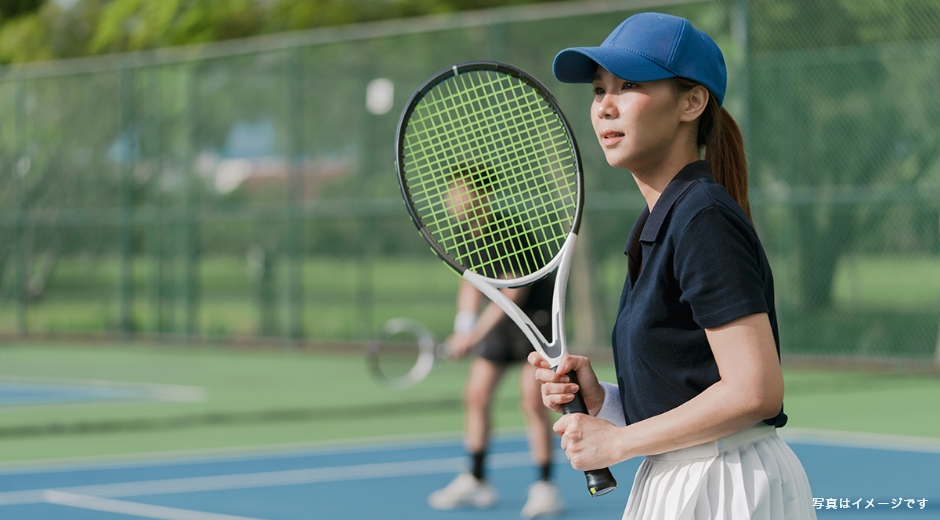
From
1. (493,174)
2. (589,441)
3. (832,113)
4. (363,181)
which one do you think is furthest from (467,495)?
(363,181)

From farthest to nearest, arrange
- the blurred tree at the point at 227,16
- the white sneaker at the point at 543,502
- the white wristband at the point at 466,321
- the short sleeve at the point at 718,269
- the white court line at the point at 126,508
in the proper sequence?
the blurred tree at the point at 227,16
the white wristband at the point at 466,321
the white court line at the point at 126,508
the white sneaker at the point at 543,502
the short sleeve at the point at 718,269

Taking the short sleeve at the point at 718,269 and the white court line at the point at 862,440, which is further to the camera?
the white court line at the point at 862,440

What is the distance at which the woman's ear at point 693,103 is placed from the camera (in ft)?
7.84

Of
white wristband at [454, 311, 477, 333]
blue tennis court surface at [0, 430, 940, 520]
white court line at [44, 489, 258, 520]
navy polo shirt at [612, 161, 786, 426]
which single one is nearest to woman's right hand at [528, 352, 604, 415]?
navy polo shirt at [612, 161, 786, 426]

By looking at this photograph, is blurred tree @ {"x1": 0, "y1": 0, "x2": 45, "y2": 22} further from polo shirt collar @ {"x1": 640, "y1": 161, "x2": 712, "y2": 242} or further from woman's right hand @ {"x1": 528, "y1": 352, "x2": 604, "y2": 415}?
polo shirt collar @ {"x1": 640, "y1": 161, "x2": 712, "y2": 242}

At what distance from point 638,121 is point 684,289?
1.04ft

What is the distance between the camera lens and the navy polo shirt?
218 centimetres

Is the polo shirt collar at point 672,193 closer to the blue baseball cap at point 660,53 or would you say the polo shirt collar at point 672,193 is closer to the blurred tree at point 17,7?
the blue baseball cap at point 660,53

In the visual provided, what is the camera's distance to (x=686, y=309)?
89.4 inches

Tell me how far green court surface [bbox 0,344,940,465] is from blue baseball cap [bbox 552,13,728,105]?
6520 millimetres

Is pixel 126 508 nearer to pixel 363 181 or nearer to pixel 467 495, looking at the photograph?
pixel 467 495

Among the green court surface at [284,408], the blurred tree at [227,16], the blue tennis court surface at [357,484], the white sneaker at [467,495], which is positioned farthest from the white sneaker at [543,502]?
the blurred tree at [227,16]

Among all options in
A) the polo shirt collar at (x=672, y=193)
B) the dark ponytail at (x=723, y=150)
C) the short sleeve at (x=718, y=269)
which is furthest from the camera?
the dark ponytail at (x=723, y=150)

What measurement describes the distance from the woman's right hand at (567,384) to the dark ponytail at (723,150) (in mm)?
413
